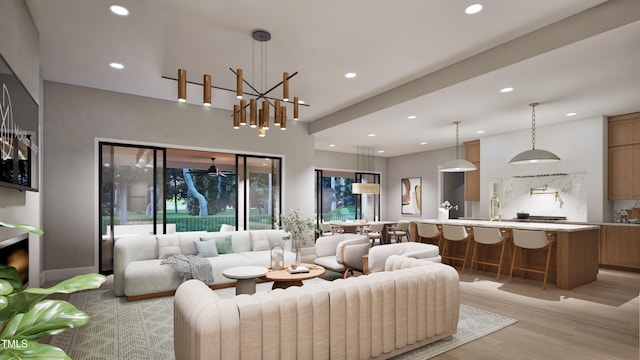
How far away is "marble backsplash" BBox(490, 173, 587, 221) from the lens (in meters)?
6.85

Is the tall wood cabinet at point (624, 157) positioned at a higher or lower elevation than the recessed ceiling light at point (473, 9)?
lower

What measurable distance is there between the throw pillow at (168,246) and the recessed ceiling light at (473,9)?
480cm

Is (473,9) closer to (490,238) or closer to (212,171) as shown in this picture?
(490,238)

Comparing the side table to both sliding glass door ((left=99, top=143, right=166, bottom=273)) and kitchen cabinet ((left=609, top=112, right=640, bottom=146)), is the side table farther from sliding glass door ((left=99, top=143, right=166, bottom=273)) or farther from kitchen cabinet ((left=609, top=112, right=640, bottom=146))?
kitchen cabinet ((left=609, top=112, right=640, bottom=146))

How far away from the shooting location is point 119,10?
130 inches

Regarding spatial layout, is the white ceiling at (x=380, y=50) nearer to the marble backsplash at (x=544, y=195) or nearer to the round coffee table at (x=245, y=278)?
the marble backsplash at (x=544, y=195)

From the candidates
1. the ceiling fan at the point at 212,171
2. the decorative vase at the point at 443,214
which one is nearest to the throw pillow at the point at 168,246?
the ceiling fan at the point at 212,171

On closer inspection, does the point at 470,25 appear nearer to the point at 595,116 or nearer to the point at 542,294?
the point at 542,294

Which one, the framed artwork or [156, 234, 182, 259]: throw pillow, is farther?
the framed artwork

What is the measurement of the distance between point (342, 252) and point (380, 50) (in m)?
2.86

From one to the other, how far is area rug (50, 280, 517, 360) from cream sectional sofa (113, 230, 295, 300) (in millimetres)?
190

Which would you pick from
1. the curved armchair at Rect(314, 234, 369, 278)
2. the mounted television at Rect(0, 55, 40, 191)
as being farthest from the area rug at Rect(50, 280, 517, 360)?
the curved armchair at Rect(314, 234, 369, 278)

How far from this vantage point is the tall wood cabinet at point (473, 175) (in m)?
8.70

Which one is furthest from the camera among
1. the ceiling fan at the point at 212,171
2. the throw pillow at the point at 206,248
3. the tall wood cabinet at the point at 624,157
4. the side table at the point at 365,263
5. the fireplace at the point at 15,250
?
the ceiling fan at the point at 212,171
